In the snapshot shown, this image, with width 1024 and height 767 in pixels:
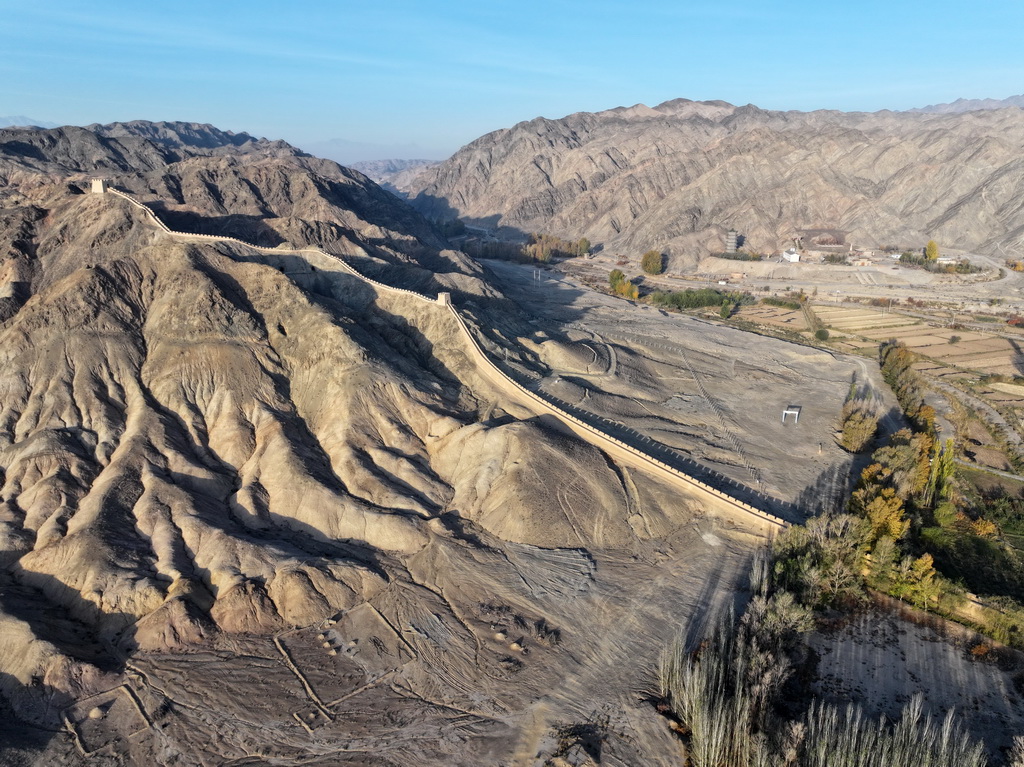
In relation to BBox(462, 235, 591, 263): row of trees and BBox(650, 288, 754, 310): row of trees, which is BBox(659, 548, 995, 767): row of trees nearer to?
BBox(650, 288, 754, 310): row of trees

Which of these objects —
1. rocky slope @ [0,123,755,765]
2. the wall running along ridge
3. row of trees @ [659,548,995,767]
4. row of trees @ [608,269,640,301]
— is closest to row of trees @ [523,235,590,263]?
row of trees @ [608,269,640,301]

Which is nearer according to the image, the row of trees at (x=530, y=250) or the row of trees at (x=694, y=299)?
the row of trees at (x=694, y=299)

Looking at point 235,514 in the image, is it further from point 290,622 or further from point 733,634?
point 733,634

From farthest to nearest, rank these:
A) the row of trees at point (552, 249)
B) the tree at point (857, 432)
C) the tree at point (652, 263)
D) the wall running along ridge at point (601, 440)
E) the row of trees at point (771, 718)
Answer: the row of trees at point (552, 249)
the tree at point (652, 263)
the tree at point (857, 432)
the wall running along ridge at point (601, 440)
the row of trees at point (771, 718)

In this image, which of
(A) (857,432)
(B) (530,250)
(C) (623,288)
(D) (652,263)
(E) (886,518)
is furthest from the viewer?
(B) (530,250)

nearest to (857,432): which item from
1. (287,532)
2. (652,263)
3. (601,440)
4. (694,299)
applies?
(601,440)

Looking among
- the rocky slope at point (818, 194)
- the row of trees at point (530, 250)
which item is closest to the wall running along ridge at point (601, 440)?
the row of trees at point (530, 250)

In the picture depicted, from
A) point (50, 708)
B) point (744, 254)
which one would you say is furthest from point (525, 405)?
point (744, 254)

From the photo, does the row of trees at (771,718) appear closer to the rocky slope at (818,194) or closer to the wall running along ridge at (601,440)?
the wall running along ridge at (601,440)

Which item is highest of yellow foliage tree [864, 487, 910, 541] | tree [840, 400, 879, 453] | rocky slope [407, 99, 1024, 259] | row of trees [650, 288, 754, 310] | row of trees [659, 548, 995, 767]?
rocky slope [407, 99, 1024, 259]

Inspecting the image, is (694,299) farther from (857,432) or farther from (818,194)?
(818,194)
